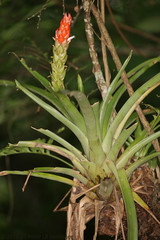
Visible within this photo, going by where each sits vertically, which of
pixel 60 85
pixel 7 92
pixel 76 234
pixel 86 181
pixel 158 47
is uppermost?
pixel 158 47

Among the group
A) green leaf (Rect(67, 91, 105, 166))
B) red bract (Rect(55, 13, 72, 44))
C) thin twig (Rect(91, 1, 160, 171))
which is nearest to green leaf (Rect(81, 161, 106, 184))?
green leaf (Rect(67, 91, 105, 166))

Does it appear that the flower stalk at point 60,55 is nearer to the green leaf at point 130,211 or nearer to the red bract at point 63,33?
the red bract at point 63,33

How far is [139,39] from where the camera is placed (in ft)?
5.26

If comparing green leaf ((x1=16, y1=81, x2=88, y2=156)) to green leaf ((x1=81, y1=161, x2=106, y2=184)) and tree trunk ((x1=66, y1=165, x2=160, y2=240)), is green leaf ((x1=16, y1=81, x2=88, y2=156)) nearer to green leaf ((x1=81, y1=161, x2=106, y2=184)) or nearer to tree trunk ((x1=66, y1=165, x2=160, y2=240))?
green leaf ((x1=81, y1=161, x2=106, y2=184))

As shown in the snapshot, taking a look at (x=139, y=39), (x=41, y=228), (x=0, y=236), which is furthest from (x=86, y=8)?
(x=41, y=228)

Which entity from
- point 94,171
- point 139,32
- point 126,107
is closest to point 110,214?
point 94,171

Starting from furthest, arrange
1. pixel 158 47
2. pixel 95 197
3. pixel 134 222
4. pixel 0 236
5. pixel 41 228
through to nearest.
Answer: pixel 41 228 → pixel 0 236 → pixel 158 47 → pixel 95 197 → pixel 134 222

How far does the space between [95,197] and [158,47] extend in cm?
107

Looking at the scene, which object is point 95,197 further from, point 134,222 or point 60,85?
point 60,85

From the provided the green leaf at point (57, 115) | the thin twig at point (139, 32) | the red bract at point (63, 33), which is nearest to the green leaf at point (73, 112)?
the green leaf at point (57, 115)

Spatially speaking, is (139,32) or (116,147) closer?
(116,147)

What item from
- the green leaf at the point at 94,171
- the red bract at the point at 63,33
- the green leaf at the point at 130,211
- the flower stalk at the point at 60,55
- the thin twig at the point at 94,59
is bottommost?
the green leaf at the point at 130,211

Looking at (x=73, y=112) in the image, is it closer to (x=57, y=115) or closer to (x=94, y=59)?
(x=57, y=115)

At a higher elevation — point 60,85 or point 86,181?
point 60,85
